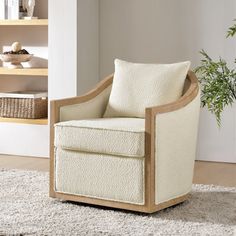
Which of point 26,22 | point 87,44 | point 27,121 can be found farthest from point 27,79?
point 87,44

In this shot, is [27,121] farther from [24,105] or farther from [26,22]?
[26,22]

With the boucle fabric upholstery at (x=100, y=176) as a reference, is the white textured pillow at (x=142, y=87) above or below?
above

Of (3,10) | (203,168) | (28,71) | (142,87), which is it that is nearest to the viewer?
(142,87)

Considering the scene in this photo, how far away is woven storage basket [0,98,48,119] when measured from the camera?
559 centimetres

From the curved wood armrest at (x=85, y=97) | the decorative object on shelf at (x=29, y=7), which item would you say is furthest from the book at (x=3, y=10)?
the curved wood armrest at (x=85, y=97)

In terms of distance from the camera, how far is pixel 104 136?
374 cm

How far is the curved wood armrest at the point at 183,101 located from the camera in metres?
3.63

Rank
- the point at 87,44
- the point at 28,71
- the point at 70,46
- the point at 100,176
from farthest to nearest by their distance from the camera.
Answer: the point at 28,71
the point at 87,44
the point at 70,46
the point at 100,176

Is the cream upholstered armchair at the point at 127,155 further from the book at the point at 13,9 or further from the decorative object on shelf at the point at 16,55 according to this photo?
the book at the point at 13,9

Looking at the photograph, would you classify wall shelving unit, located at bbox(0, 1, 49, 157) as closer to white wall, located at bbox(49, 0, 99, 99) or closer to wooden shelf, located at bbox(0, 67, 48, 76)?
wooden shelf, located at bbox(0, 67, 48, 76)

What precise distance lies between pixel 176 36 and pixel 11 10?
4.45 ft

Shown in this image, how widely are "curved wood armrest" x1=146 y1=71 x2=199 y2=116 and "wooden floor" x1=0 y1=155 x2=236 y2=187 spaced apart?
85 centimetres

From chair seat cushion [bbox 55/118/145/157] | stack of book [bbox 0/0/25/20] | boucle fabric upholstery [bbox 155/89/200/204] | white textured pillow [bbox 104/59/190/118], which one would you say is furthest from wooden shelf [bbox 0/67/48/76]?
boucle fabric upholstery [bbox 155/89/200/204]

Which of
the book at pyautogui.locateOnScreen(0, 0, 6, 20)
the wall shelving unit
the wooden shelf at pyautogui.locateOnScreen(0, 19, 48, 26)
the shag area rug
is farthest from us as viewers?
the book at pyautogui.locateOnScreen(0, 0, 6, 20)
